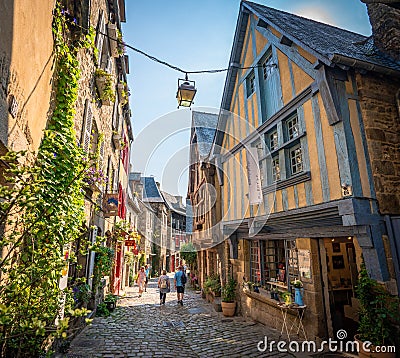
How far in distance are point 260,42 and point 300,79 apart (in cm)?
261

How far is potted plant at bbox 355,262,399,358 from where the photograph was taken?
400cm

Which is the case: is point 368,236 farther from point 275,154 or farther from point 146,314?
point 146,314

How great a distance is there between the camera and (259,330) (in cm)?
688

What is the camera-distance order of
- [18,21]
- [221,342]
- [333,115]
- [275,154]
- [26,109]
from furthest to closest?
[275,154] → [221,342] → [333,115] → [26,109] → [18,21]

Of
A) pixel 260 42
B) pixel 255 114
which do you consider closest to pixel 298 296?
pixel 255 114

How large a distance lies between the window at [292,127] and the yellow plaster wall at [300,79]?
68cm

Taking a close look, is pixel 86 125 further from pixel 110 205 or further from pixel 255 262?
pixel 255 262

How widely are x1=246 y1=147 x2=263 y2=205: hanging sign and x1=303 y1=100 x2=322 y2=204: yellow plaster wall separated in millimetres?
1988

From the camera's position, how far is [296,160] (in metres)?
6.12

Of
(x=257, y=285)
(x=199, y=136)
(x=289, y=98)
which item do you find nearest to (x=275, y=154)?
(x=289, y=98)

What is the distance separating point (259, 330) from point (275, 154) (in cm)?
456

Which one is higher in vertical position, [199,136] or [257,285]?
[199,136]

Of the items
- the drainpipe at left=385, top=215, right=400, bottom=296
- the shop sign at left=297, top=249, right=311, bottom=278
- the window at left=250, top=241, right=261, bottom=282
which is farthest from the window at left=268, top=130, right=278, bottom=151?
the window at left=250, top=241, right=261, bottom=282

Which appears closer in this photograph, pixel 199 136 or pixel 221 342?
pixel 221 342
